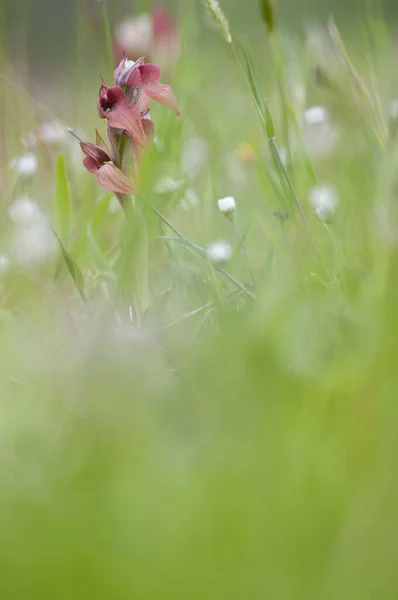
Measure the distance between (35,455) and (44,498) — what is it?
0.11 feet

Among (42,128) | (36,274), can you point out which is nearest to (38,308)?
(36,274)

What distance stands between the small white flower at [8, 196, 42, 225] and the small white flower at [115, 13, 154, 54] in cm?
34

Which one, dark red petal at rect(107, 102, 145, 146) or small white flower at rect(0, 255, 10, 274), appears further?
small white flower at rect(0, 255, 10, 274)

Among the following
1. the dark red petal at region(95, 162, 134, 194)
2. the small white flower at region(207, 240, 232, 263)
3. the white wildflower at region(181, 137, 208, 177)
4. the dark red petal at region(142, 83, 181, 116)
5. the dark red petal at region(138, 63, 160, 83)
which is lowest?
the white wildflower at region(181, 137, 208, 177)

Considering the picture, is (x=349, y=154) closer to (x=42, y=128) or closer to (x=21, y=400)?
(x=21, y=400)

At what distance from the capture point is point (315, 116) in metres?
1.06

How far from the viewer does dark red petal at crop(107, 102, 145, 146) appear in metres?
0.69

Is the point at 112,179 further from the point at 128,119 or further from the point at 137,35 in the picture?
the point at 137,35

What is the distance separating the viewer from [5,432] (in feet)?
1.12

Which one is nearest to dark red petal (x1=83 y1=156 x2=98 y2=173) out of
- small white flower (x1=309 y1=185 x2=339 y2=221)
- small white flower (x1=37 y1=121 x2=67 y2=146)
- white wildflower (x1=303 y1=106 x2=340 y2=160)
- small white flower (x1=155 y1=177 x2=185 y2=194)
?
small white flower (x1=155 y1=177 x2=185 y2=194)

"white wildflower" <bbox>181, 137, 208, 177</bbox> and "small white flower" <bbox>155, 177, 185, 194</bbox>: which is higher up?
"small white flower" <bbox>155, 177, 185, 194</bbox>

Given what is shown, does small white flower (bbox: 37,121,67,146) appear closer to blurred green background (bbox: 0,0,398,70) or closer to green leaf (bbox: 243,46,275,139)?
blurred green background (bbox: 0,0,398,70)

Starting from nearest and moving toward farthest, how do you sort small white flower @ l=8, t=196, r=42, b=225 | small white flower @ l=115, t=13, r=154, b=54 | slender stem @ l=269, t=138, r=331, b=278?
slender stem @ l=269, t=138, r=331, b=278
small white flower @ l=8, t=196, r=42, b=225
small white flower @ l=115, t=13, r=154, b=54

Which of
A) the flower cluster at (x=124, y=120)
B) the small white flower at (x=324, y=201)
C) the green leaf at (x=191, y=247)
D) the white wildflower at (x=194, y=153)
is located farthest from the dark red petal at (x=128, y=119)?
the white wildflower at (x=194, y=153)
